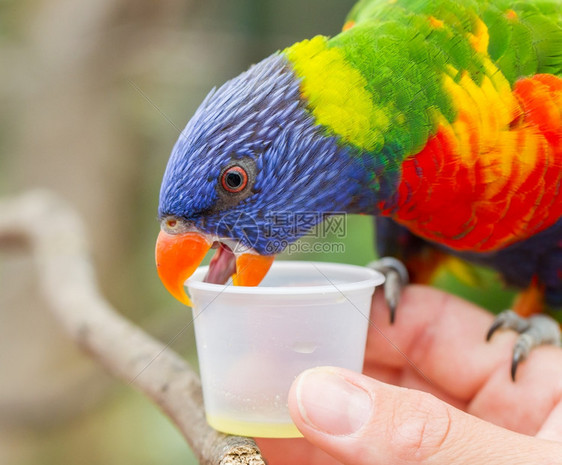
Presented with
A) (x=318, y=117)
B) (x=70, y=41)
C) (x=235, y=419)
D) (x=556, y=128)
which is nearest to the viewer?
(x=235, y=419)

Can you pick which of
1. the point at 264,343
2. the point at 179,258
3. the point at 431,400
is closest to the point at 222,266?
the point at 179,258

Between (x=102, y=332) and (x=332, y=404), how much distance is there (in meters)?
0.78

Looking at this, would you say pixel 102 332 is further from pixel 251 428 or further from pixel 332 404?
pixel 332 404

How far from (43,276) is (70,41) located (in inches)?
55.2

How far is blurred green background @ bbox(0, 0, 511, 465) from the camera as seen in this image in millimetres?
2604

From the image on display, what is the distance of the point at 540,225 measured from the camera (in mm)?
1477

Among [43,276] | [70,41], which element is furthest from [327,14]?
[43,276]

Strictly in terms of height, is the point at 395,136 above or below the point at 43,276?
above

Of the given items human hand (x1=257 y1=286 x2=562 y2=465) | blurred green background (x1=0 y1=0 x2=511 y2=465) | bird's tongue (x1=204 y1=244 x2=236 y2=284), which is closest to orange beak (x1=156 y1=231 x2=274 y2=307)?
bird's tongue (x1=204 y1=244 x2=236 y2=284)

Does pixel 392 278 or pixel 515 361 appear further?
pixel 392 278

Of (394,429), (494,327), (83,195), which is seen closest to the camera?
(394,429)

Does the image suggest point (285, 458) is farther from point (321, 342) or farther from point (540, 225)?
point (540, 225)

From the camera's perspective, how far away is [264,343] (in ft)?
3.48

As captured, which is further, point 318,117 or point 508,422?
point 508,422
